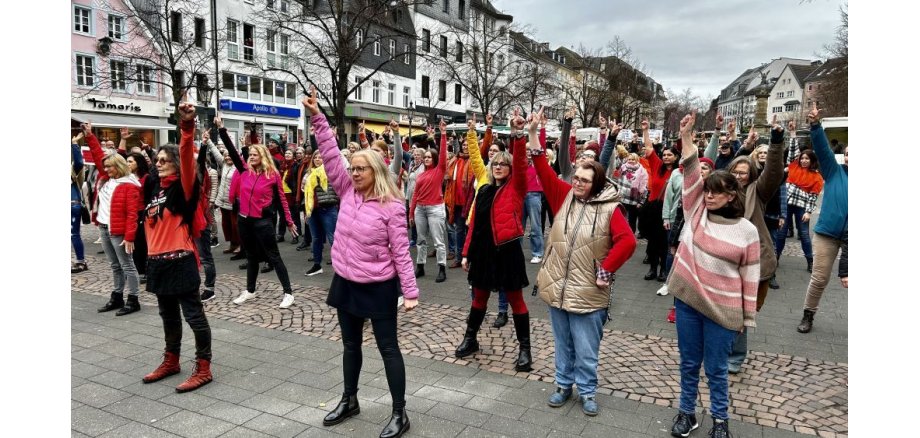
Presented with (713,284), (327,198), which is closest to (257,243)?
(327,198)

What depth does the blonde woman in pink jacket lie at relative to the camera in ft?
12.1

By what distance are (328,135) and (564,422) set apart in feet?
8.17

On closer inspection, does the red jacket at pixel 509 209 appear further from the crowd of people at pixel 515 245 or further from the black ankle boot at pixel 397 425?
the black ankle boot at pixel 397 425

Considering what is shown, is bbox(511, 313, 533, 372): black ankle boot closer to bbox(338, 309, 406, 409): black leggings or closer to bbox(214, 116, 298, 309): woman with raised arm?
bbox(338, 309, 406, 409): black leggings

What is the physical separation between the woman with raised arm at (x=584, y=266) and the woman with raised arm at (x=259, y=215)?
3.89m

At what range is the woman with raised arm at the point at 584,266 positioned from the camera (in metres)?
3.93

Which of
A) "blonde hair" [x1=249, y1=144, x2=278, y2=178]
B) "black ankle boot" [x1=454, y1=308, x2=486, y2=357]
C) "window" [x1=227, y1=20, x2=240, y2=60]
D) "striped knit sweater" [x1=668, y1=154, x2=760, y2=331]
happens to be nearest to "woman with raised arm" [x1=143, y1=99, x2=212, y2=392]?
"black ankle boot" [x1=454, y1=308, x2=486, y2=357]

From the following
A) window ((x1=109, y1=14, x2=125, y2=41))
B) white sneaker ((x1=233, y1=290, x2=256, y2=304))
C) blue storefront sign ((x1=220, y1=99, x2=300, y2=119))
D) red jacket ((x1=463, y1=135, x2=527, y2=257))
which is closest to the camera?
red jacket ((x1=463, y1=135, x2=527, y2=257))

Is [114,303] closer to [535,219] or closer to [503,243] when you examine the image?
[503,243]

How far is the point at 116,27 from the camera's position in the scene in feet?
99.9

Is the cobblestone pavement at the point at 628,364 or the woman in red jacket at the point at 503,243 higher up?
the woman in red jacket at the point at 503,243

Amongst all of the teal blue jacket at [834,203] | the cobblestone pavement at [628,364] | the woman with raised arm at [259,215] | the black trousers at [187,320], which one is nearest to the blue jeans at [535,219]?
the cobblestone pavement at [628,364]

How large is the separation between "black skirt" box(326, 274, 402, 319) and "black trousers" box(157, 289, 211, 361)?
1561 mm

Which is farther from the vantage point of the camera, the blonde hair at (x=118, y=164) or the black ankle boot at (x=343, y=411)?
the blonde hair at (x=118, y=164)
